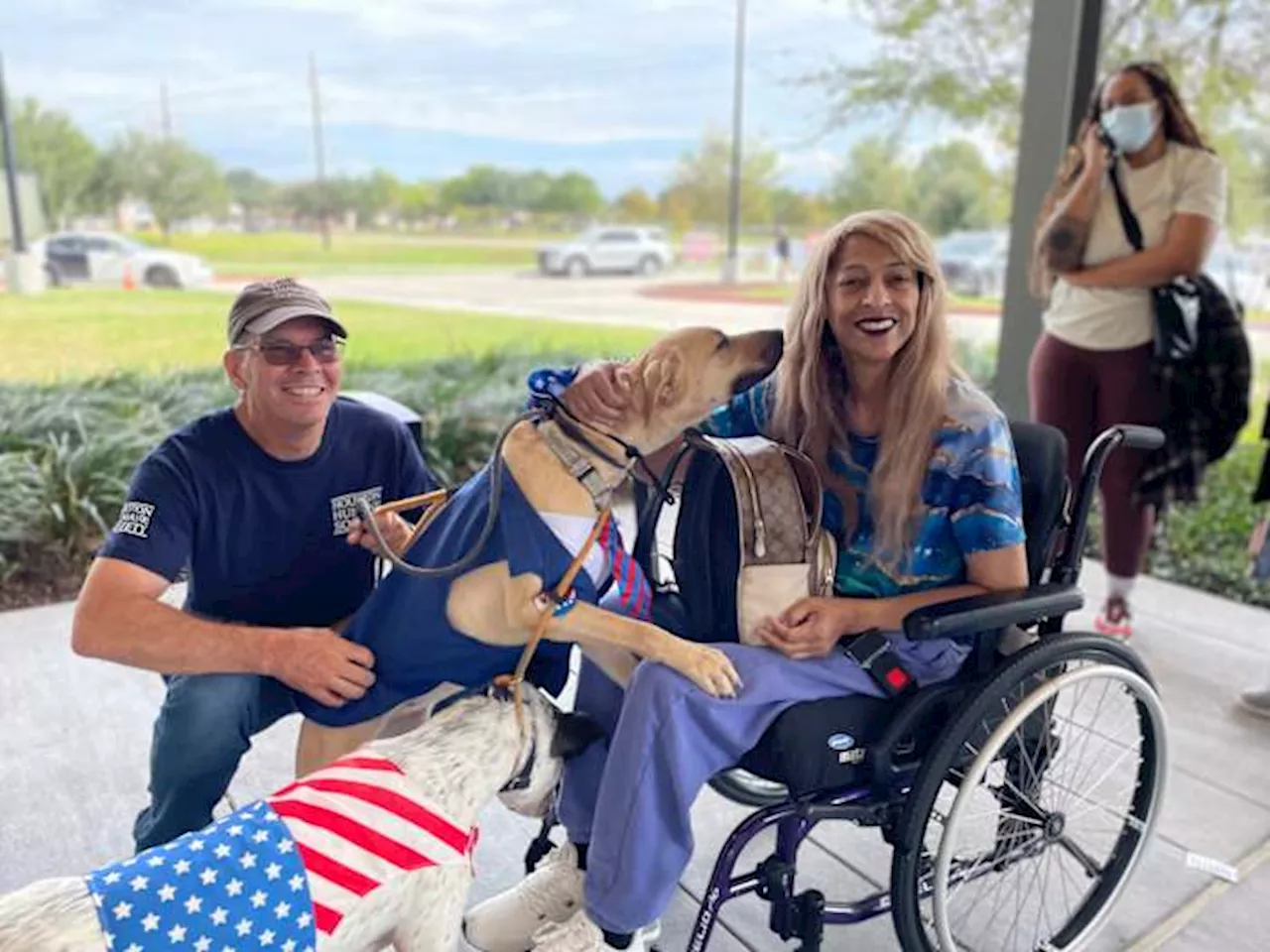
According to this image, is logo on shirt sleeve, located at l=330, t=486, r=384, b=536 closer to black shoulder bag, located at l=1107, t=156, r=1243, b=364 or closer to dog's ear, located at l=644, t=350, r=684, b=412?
dog's ear, located at l=644, t=350, r=684, b=412

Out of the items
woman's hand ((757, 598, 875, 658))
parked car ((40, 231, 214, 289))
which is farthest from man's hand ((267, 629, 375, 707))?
parked car ((40, 231, 214, 289))

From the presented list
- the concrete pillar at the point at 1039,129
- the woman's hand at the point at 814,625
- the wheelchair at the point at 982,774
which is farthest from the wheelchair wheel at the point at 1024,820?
the concrete pillar at the point at 1039,129

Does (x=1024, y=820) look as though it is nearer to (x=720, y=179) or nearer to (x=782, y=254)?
(x=782, y=254)

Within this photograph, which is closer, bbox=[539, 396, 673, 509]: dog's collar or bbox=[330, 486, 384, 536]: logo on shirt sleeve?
bbox=[539, 396, 673, 509]: dog's collar

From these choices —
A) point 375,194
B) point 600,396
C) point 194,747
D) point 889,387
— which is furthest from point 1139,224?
point 375,194

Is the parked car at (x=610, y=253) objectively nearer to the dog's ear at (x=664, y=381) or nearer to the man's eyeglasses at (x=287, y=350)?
the man's eyeglasses at (x=287, y=350)

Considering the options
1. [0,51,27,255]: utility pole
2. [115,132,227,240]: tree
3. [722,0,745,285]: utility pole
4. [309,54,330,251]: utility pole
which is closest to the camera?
[0,51,27,255]: utility pole

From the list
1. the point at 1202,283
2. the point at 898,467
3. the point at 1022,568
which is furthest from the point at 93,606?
the point at 1202,283

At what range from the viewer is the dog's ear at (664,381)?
4.95ft

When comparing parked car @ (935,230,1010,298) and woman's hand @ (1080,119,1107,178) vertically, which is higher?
woman's hand @ (1080,119,1107,178)

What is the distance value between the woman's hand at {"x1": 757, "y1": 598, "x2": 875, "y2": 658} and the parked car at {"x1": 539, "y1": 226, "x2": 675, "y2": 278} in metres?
4.50

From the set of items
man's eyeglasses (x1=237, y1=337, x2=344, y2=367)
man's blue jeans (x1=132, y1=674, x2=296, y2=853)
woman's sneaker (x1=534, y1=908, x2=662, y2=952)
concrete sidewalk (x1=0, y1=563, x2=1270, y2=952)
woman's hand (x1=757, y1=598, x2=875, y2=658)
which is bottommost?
concrete sidewalk (x1=0, y1=563, x2=1270, y2=952)

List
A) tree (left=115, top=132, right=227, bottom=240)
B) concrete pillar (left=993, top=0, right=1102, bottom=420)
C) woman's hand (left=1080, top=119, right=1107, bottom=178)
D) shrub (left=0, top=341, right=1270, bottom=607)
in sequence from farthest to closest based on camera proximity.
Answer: tree (left=115, top=132, right=227, bottom=240), concrete pillar (left=993, top=0, right=1102, bottom=420), shrub (left=0, top=341, right=1270, bottom=607), woman's hand (left=1080, top=119, right=1107, bottom=178)

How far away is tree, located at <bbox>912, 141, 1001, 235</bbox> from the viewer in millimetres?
5438
